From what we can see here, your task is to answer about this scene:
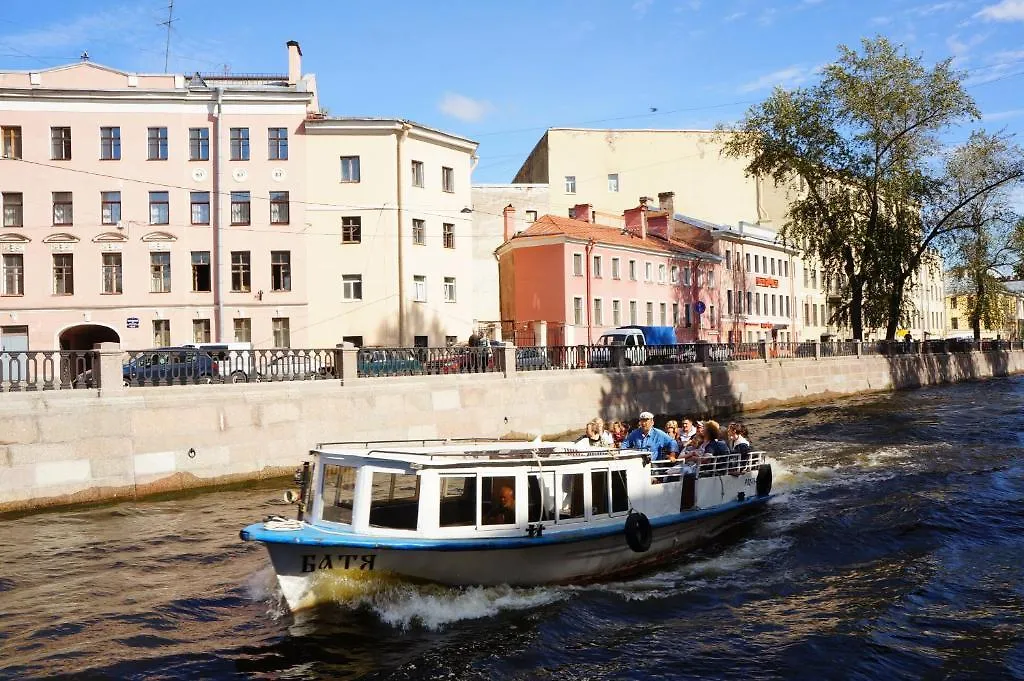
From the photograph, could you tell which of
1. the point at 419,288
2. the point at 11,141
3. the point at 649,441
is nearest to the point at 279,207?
the point at 419,288

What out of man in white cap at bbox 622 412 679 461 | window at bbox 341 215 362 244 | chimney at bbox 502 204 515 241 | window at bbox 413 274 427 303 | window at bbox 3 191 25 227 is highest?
chimney at bbox 502 204 515 241

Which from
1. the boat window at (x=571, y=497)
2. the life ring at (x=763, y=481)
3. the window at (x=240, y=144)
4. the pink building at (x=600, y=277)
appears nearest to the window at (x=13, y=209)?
the window at (x=240, y=144)

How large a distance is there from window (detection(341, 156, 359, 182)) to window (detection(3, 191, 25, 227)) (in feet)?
43.7

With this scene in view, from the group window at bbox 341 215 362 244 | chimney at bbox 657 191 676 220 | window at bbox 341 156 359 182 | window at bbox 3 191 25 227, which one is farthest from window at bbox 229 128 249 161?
chimney at bbox 657 191 676 220

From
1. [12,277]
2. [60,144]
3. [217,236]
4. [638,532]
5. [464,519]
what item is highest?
[60,144]

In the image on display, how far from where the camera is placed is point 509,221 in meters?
53.6

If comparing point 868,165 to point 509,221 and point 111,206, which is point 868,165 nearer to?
point 509,221

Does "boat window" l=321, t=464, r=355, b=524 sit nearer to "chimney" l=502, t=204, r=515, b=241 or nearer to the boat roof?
the boat roof

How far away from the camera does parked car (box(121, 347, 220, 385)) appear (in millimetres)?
21375

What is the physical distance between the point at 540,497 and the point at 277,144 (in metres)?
30.2

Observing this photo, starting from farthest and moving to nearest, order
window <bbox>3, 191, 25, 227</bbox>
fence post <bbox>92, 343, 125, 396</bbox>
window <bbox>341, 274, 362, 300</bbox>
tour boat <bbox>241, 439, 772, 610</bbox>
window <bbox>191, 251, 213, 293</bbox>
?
window <bbox>341, 274, 362, 300</bbox> < window <bbox>191, 251, 213, 293</bbox> < window <bbox>3, 191, 25, 227</bbox> < fence post <bbox>92, 343, 125, 396</bbox> < tour boat <bbox>241, 439, 772, 610</bbox>

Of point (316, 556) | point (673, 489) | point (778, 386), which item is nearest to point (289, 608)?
point (316, 556)

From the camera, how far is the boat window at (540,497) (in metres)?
12.4

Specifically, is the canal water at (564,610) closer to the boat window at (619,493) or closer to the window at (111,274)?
the boat window at (619,493)
